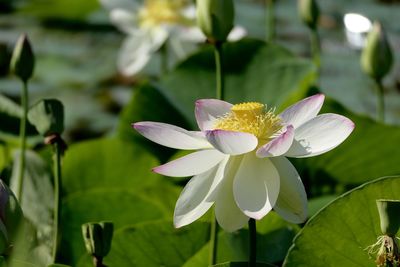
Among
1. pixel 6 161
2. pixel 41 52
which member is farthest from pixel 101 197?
pixel 41 52

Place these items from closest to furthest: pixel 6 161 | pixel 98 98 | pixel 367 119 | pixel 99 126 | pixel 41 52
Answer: pixel 367 119 → pixel 6 161 → pixel 99 126 → pixel 98 98 → pixel 41 52

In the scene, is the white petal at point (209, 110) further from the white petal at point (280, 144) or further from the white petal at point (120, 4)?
the white petal at point (120, 4)

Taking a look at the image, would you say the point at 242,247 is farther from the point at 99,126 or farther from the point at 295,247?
the point at 99,126

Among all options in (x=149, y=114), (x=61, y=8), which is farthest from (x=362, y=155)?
(x=61, y=8)

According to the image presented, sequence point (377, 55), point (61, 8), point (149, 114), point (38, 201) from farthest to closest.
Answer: point (61, 8) < point (149, 114) < point (377, 55) < point (38, 201)

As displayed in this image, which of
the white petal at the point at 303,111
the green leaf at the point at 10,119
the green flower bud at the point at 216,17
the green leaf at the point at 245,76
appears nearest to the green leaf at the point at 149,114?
the green leaf at the point at 245,76

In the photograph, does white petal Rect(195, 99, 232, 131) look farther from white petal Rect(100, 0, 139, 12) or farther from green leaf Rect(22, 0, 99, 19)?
green leaf Rect(22, 0, 99, 19)

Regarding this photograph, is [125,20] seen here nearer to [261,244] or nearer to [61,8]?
[261,244]
